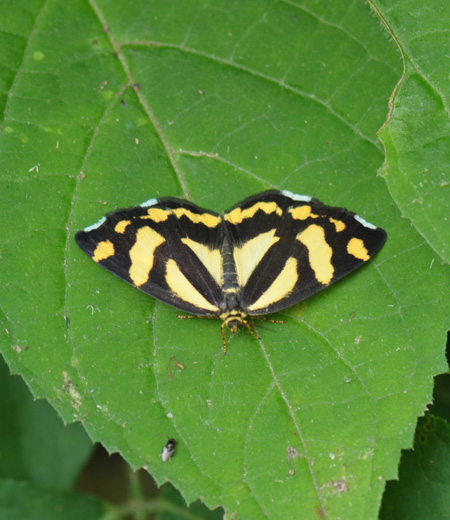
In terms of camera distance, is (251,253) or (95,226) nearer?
(95,226)

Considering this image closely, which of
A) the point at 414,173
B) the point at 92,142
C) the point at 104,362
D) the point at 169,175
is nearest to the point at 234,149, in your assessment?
the point at 169,175

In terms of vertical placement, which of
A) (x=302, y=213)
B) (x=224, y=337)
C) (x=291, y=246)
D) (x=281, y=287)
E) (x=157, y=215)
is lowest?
(x=224, y=337)

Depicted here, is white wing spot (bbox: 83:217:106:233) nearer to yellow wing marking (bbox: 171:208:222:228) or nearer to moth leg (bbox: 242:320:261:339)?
yellow wing marking (bbox: 171:208:222:228)

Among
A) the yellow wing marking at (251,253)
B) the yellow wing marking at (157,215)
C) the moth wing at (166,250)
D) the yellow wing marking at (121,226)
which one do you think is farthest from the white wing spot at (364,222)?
the yellow wing marking at (121,226)

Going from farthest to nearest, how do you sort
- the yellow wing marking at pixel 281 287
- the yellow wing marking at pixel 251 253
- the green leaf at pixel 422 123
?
the yellow wing marking at pixel 251 253 → the yellow wing marking at pixel 281 287 → the green leaf at pixel 422 123

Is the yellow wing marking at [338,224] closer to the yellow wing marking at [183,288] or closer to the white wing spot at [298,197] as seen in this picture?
the white wing spot at [298,197]

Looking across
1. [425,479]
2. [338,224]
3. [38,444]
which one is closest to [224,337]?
→ [338,224]

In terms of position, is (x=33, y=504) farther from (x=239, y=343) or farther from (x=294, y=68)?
(x=294, y=68)

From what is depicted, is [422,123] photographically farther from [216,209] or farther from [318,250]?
[216,209]
